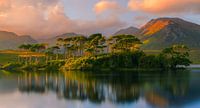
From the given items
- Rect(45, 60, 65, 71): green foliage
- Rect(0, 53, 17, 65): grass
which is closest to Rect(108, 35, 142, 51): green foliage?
Rect(45, 60, 65, 71): green foliage

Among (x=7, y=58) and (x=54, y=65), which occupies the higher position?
(x=7, y=58)

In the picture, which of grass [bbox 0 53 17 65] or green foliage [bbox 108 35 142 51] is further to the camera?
grass [bbox 0 53 17 65]

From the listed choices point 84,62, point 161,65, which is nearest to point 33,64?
point 84,62

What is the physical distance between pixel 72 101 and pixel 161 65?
83.0m

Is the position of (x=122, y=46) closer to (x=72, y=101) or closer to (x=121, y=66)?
(x=121, y=66)

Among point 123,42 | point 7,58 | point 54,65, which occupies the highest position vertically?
point 123,42

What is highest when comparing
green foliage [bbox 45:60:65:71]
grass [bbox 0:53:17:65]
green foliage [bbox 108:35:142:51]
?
green foliage [bbox 108:35:142:51]

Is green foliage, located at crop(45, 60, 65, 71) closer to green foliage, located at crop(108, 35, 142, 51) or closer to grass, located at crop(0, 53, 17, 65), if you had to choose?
green foliage, located at crop(108, 35, 142, 51)

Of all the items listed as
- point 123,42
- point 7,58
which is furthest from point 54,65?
point 7,58

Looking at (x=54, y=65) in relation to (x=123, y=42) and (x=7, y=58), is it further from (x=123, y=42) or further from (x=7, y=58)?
(x=7, y=58)

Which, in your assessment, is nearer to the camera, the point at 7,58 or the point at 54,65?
the point at 54,65

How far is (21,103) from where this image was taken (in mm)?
41531

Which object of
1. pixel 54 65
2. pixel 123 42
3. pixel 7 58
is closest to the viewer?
pixel 123 42

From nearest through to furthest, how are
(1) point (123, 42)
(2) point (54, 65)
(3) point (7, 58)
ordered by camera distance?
1. (1) point (123, 42)
2. (2) point (54, 65)
3. (3) point (7, 58)
